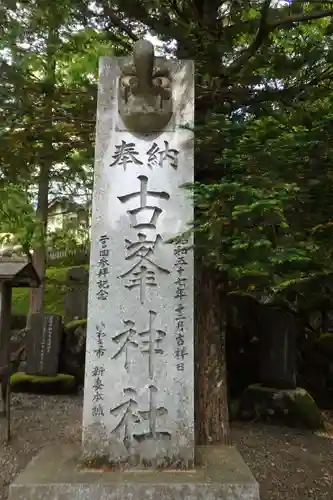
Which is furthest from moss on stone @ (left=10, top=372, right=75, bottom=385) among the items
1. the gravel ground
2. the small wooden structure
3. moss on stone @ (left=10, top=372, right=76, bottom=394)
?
the small wooden structure

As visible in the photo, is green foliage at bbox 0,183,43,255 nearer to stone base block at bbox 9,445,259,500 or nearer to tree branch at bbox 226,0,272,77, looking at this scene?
tree branch at bbox 226,0,272,77

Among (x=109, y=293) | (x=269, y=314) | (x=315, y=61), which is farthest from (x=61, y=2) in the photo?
(x=269, y=314)

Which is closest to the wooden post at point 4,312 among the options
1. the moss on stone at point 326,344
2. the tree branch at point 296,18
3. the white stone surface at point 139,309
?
the white stone surface at point 139,309

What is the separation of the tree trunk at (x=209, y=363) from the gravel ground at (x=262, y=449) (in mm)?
828

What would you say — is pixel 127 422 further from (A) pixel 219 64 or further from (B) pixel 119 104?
(A) pixel 219 64

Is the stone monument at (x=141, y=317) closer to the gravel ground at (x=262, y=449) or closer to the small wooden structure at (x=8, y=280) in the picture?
the gravel ground at (x=262, y=449)

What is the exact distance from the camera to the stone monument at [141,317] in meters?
2.71

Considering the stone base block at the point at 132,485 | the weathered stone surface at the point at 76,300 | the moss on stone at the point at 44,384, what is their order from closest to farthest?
the stone base block at the point at 132,485, the moss on stone at the point at 44,384, the weathered stone surface at the point at 76,300

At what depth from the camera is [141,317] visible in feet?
9.94

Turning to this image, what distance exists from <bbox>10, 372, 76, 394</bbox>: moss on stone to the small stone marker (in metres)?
0.20

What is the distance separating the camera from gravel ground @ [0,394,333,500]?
4.47m

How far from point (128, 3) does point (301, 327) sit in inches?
235

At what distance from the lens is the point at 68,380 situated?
8.61 meters

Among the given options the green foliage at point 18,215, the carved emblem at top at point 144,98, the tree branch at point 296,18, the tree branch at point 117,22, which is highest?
the tree branch at point 117,22
